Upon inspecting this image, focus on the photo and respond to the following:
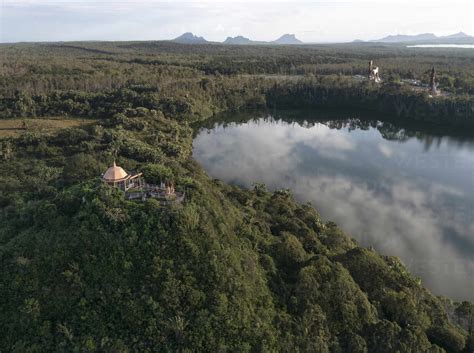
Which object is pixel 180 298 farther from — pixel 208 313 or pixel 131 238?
pixel 131 238

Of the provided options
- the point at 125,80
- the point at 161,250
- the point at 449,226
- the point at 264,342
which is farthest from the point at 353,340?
the point at 125,80

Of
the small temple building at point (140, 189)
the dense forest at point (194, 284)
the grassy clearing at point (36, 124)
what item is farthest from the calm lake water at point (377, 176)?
the grassy clearing at point (36, 124)

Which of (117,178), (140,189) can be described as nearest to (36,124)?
(117,178)

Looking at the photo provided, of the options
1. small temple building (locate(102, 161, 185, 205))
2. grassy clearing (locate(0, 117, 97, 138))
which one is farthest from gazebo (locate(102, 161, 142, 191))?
grassy clearing (locate(0, 117, 97, 138))

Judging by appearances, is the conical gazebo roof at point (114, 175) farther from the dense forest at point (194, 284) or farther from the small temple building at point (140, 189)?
the dense forest at point (194, 284)

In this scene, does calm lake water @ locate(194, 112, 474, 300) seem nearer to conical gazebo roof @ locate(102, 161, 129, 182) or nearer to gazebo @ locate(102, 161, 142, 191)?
gazebo @ locate(102, 161, 142, 191)

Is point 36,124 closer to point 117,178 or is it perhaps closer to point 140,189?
point 117,178

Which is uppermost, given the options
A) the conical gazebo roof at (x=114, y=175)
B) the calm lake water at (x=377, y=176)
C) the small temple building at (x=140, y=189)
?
the conical gazebo roof at (x=114, y=175)
